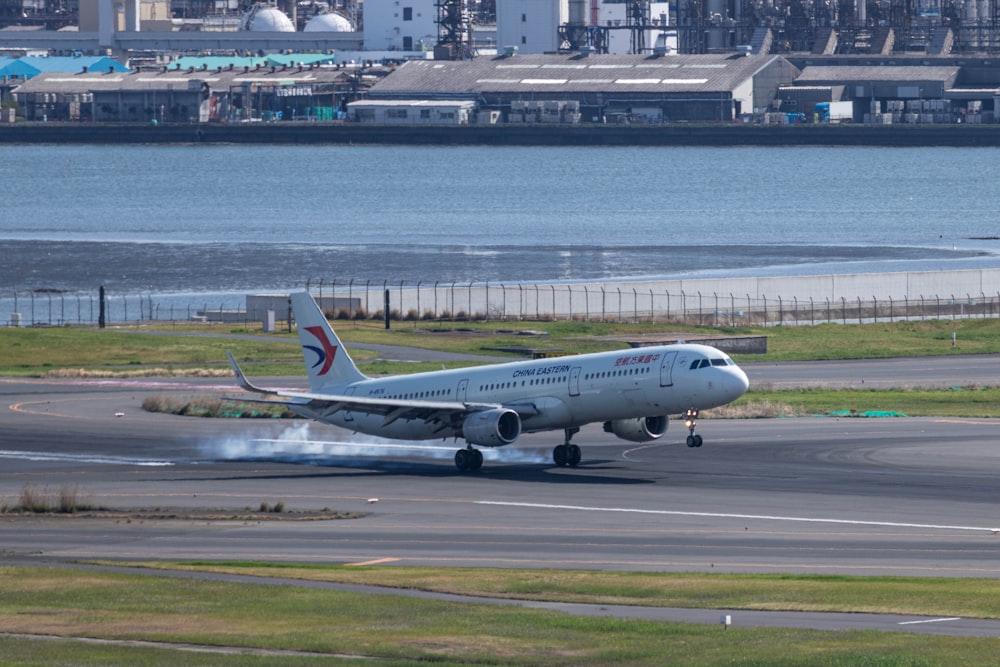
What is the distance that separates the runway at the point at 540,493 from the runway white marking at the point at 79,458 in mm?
116

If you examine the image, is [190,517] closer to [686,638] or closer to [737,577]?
[737,577]

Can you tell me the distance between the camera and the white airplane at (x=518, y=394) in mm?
58969

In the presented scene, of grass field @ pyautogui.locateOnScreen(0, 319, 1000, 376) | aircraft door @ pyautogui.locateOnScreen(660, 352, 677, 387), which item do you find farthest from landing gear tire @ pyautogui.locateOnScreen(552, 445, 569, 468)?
grass field @ pyautogui.locateOnScreen(0, 319, 1000, 376)

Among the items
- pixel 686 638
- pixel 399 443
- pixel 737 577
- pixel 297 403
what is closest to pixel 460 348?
pixel 399 443

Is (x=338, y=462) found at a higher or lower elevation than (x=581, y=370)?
lower

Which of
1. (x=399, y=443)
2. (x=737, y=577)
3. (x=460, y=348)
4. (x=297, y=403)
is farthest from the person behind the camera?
(x=460, y=348)

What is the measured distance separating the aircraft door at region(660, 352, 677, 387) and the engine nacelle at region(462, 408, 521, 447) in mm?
5823

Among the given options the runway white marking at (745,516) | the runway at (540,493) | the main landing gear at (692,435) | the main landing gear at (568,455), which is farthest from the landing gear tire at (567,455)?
the runway white marking at (745,516)

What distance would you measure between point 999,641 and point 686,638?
572 centimetres

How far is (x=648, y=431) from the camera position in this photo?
203 ft

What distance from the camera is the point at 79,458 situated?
66875 mm

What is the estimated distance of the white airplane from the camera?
58969 mm

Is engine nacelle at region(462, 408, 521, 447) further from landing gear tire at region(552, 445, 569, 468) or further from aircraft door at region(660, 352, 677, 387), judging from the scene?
aircraft door at region(660, 352, 677, 387)

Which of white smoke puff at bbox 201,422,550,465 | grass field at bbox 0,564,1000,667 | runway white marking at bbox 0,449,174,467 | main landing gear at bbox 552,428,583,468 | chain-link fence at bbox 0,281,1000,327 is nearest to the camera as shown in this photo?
grass field at bbox 0,564,1000,667
